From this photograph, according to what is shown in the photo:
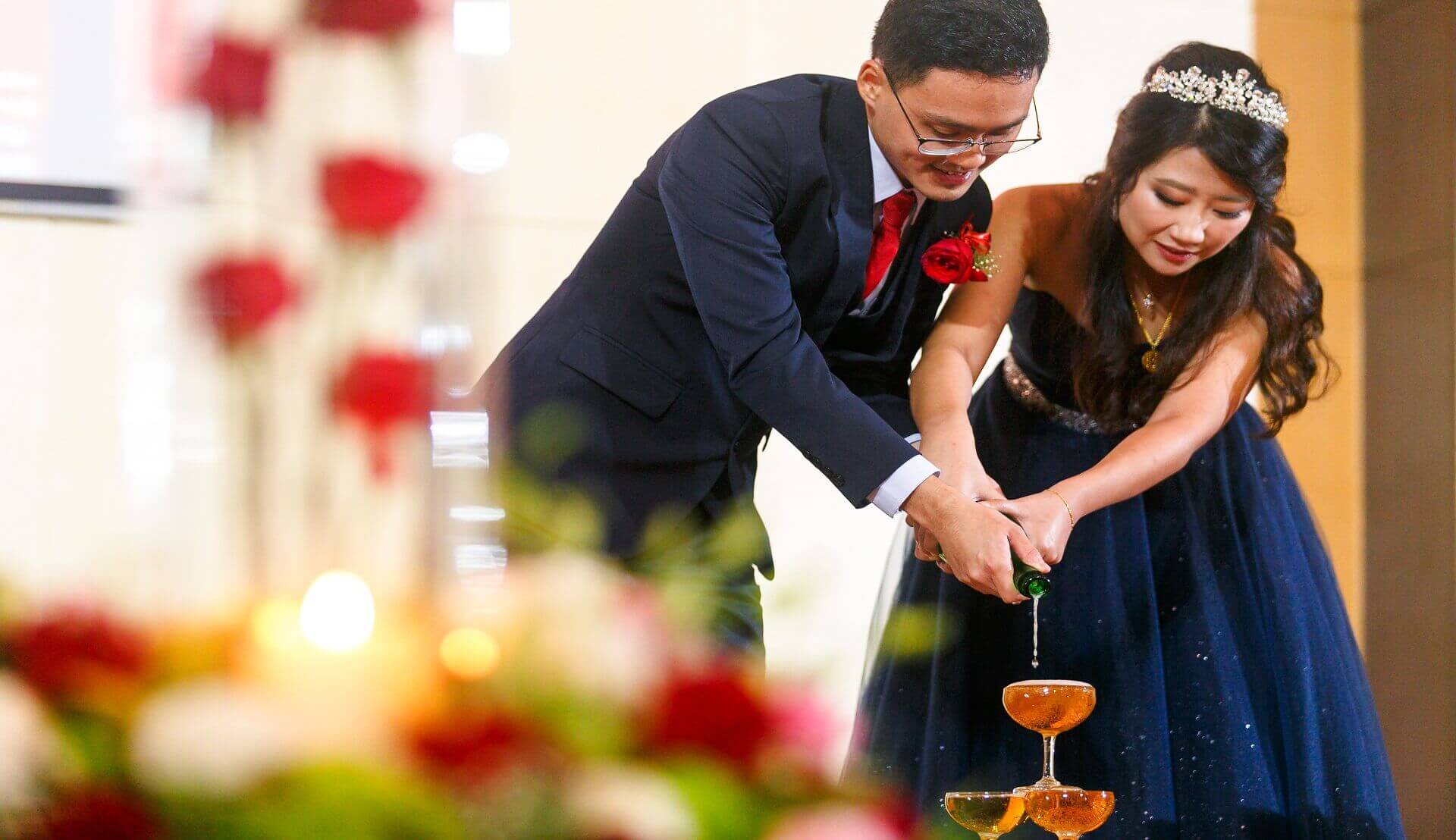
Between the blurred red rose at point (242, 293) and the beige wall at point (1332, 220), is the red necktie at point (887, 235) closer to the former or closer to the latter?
the blurred red rose at point (242, 293)

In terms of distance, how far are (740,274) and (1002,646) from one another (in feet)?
2.20

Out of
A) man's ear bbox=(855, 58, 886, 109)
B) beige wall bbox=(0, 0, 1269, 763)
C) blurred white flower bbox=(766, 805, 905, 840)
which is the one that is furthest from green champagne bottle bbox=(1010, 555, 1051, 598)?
blurred white flower bbox=(766, 805, 905, 840)

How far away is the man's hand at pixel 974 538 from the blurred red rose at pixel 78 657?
1.35 meters

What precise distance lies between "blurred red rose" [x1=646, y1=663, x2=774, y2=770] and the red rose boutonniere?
4.52 feet

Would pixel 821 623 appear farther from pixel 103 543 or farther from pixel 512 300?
pixel 103 543

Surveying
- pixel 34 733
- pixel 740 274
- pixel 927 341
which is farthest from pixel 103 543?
→ pixel 927 341

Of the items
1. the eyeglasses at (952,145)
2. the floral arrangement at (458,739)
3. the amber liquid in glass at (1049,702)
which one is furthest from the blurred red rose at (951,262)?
the floral arrangement at (458,739)

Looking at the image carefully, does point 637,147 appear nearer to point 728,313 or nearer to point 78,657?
point 728,313

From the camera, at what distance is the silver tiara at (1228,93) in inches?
73.6

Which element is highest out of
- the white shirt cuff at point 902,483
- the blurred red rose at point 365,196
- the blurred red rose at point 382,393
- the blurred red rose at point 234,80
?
the blurred red rose at point 234,80

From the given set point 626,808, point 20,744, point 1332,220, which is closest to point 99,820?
point 20,744

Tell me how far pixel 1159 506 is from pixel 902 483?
1.81ft

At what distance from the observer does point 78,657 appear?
39 centimetres

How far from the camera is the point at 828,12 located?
2.80m
